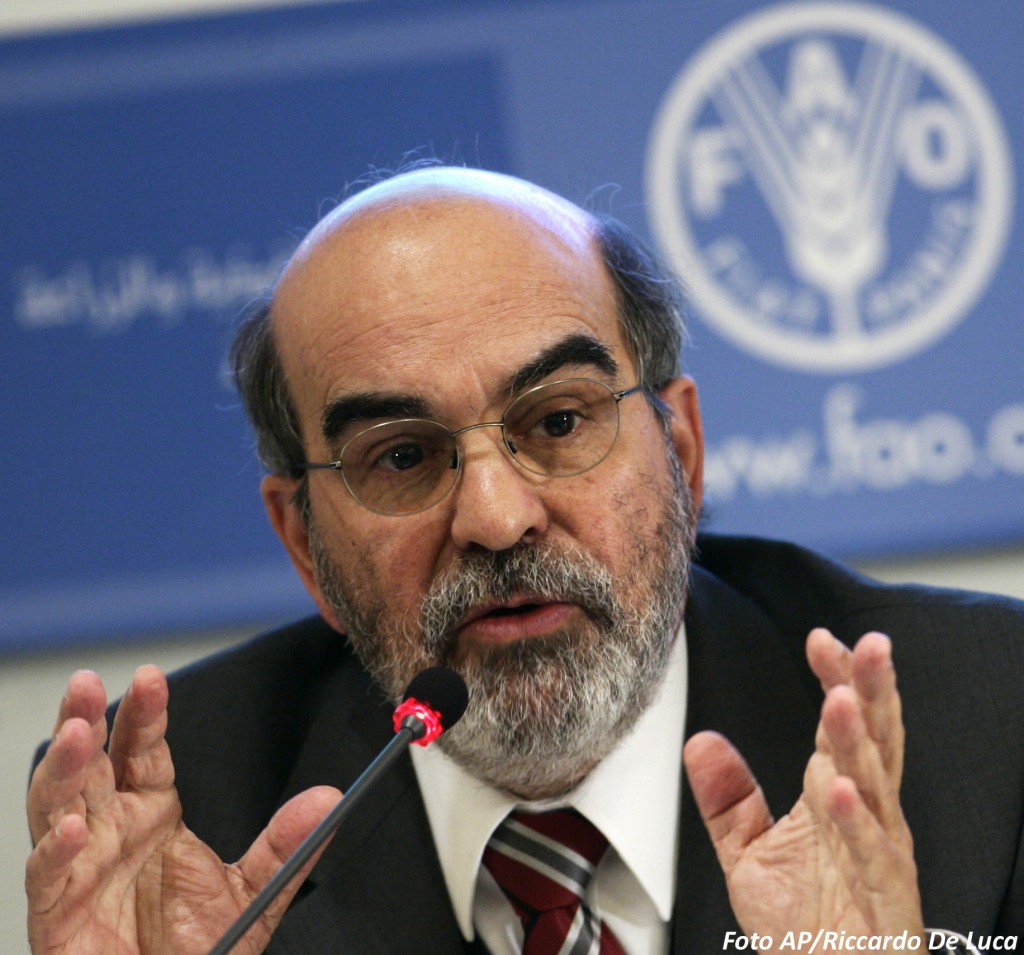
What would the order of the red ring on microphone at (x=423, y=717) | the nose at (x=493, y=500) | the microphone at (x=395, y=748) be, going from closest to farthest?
the microphone at (x=395, y=748) < the red ring on microphone at (x=423, y=717) < the nose at (x=493, y=500)

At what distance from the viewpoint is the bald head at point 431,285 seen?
6.18 feet

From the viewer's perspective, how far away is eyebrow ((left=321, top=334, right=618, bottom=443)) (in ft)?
6.06

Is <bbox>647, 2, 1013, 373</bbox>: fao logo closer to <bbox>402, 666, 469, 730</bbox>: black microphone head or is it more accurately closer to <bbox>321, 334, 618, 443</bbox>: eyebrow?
<bbox>321, 334, 618, 443</bbox>: eyebrow

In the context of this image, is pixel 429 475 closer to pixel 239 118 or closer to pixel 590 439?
pixel 590 439

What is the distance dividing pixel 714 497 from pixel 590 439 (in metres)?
1.22

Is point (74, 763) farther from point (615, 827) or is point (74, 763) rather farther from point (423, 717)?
point (615, 827)

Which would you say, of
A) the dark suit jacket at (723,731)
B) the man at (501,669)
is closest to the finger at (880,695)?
the man at (501,669)

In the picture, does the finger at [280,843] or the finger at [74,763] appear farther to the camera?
the finger at [280,843]

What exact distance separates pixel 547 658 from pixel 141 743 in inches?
21.0

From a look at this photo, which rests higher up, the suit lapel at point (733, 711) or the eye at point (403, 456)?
the eye at point (403, 456)

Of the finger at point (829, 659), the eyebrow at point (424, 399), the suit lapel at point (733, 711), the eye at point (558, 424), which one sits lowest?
the suit lapel at point (733, 711)

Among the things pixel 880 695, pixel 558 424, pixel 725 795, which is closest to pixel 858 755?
pixel 880 695

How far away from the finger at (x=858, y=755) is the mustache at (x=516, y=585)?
463 millimetres

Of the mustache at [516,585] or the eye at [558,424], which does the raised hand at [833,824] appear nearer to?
the mustache at [516,585]
